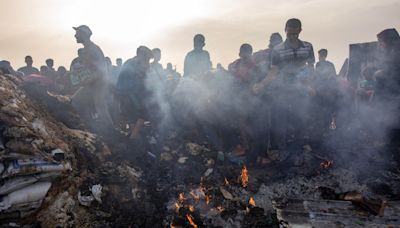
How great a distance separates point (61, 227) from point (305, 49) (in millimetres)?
5819

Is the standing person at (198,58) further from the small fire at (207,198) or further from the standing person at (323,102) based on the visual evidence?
the small fire at (207,198)

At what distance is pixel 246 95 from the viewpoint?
7324 millimetres

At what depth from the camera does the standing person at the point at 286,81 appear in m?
6.52

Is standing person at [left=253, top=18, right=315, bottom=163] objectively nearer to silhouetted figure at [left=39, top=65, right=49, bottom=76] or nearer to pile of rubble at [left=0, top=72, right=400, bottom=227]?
pile of rubble at [left=0, top=72, right=400, bottom=227]

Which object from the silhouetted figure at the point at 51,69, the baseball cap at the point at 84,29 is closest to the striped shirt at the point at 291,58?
the baseball cap at the point at 84,29

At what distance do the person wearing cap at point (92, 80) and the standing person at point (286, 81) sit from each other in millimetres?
3800

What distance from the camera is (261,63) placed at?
23.6ft

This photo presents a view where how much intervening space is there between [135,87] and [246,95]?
2.84 meters

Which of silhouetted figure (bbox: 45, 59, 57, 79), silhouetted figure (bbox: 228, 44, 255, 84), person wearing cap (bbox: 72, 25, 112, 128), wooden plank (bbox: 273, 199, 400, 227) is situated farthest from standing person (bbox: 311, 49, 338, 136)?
silhouetted figure (bbox: 45, 59, 57, 79)

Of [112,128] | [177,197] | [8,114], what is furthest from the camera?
[112,128]

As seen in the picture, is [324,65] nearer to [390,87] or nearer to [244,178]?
[390,87]

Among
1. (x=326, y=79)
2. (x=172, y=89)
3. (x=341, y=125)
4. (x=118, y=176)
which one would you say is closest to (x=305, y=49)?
(x=326, y=79)

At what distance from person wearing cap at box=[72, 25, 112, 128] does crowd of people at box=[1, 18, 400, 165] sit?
0.02 m

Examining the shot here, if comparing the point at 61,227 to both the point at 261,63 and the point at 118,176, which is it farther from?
the point at 261,63
